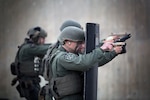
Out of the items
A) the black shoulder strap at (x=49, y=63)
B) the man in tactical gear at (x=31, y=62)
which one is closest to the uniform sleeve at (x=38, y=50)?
the man in tactical gear at (x=31, y=62)

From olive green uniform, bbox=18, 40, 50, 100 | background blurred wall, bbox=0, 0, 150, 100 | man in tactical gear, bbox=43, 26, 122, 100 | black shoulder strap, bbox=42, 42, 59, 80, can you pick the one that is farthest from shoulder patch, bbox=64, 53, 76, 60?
background blurred wall, bbox=0, 0, 150, 100

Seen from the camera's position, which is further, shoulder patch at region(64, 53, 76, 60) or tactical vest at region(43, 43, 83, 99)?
tactical vest at region(43, 43, 83, 99)

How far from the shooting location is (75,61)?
2.57 metres

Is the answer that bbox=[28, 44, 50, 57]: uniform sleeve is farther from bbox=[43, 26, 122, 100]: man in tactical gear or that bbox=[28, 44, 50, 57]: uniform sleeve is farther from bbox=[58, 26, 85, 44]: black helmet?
bbox=[58, 26, 85, 44]: black helmet

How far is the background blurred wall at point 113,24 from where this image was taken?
14.0 feet

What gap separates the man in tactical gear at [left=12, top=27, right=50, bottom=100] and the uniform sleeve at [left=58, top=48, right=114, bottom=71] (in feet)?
5.08

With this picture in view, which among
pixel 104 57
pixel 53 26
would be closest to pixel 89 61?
pixel 104 57

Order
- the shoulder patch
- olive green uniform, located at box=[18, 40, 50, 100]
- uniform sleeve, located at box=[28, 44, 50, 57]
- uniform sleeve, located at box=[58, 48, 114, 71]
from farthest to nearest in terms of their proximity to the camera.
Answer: olive green uniform, located at box=[18, 40, 50, 100], uniform sleeve, located at box=[28, 44, 50, 57], the shoulder patch, uniform sleeve, located at box=[58, 48, 114, 71]

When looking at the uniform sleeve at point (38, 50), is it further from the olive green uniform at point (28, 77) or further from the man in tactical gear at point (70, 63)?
the man in tactical gear at point (70, 63)

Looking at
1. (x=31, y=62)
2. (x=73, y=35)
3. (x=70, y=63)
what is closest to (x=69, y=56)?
(x=70, y=63)

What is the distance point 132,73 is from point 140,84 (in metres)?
0.18

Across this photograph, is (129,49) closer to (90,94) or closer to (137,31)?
(137,31)

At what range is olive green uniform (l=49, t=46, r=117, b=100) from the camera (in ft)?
8.22

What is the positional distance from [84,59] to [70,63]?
0.13 meters
